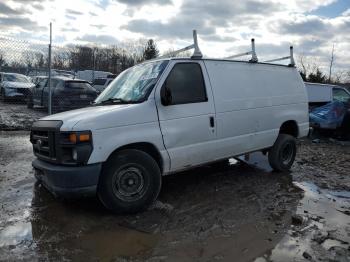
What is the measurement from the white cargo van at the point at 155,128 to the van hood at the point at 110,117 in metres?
0.01

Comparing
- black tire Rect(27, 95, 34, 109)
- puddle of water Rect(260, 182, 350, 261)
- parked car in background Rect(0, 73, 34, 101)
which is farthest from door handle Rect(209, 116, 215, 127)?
parked car in background Rect(0, 73, 34, 101)

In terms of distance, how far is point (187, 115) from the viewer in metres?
5.56

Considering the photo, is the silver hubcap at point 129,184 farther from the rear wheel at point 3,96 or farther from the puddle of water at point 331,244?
the rear wheel at point 3,96

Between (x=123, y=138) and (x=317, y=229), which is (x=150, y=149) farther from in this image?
(x=317, y=229)

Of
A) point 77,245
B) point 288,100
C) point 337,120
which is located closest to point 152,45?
point 337,120

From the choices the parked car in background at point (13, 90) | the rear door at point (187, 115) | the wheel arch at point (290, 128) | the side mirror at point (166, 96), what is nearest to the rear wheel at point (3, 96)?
the parked car in background at point (13, 90)

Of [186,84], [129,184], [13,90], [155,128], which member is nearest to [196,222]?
[129,184]

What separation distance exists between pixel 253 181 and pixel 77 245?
144 inches

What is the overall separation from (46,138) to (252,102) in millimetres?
3458

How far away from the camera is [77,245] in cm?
422

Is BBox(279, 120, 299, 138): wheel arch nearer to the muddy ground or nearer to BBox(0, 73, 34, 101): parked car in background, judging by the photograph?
the muddy ground

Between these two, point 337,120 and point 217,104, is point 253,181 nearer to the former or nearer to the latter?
point 217,104

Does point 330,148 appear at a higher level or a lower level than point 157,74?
lower

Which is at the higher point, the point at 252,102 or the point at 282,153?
the point at 252,102
